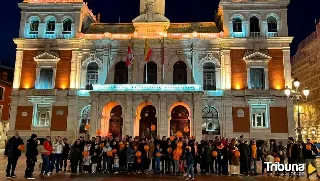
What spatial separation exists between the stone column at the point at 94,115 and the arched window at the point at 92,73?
405 centimetres

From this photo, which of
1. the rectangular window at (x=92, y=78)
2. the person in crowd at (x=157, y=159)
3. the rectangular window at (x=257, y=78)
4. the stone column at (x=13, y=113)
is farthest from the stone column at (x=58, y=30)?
the person in crowd at (x=157, y=159)

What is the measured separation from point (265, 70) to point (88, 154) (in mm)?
23311

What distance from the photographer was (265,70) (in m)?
34.2

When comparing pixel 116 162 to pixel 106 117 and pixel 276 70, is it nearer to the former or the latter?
pixel 106 117

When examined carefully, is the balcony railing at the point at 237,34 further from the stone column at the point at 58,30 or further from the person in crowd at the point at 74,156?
the person in crowd at the point at 74,156

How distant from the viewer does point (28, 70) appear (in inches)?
1416

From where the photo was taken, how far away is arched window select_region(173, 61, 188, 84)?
35.5 meters

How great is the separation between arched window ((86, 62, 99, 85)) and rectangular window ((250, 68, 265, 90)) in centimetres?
1680

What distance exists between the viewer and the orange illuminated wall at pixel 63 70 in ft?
116

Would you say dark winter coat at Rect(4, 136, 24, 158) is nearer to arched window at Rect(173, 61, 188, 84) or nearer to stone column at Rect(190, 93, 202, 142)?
stone column at Rect(190, 93, 202, 142)

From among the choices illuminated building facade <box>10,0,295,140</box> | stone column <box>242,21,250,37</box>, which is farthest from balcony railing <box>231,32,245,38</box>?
stone column <box>242,21,250,37</box>

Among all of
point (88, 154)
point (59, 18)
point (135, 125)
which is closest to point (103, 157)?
point (88, 154)

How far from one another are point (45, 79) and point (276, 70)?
2494 cm

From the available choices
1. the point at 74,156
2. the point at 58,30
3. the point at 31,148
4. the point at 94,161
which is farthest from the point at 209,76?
the point at 31,148
